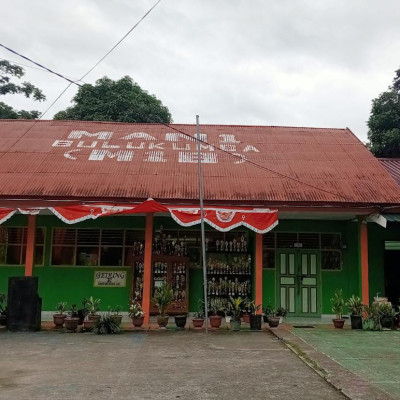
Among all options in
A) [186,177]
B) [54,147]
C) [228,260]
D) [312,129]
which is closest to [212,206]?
[186,177]

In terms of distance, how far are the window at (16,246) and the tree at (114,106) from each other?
47.8 ft

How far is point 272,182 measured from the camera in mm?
11891

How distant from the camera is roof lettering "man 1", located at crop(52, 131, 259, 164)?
43.4 feet

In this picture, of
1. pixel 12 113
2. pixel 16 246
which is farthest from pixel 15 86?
pixel 16 246

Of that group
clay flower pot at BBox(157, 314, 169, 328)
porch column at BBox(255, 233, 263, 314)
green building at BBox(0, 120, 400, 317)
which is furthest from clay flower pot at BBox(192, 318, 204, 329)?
green building at BBox(0, 120, 400, 317)

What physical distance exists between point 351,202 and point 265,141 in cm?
460

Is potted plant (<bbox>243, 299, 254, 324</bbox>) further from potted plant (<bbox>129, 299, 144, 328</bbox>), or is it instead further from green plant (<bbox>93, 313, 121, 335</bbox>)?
green plant (<bbox>93, 313, 121, 335</bbox>)

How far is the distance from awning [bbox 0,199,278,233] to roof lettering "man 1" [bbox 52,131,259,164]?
270 cm

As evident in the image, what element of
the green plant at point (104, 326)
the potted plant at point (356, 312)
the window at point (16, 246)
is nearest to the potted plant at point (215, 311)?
the green plant at point (104, 326)

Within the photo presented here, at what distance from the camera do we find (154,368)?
6.41m

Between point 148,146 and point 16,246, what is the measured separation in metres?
4.65

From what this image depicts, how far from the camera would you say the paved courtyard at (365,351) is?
5.95 meters

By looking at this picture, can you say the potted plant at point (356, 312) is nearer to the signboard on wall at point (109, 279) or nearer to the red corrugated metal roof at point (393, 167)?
the red corrugated metal roof at point (393, 167)

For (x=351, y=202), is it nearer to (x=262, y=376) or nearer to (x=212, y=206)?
(x=212, y=206)
